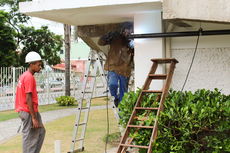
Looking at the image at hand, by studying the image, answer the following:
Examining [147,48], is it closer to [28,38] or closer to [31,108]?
[31,108]

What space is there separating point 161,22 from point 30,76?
2.35 m

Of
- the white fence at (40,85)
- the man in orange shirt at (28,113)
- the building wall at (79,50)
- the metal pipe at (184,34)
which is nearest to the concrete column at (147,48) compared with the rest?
the metal pipe at (184,34)

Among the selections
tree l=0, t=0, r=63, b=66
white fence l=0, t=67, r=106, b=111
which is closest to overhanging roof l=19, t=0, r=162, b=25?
white fence l=0, t=67, r=106, b=111

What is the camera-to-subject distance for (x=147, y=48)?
4.29 m

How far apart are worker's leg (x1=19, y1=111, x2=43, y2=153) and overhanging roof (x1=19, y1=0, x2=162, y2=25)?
1.80 metres

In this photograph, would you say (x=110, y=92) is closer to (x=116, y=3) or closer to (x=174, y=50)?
(x=174, y=50)

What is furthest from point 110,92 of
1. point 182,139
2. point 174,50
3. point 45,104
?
point 45,104

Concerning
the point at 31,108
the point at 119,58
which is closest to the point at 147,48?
the point at 119,58

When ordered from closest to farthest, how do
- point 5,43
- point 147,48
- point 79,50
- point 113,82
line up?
1. point 147,48
2. point 113,82
3. point 5,43
4. point 79,50

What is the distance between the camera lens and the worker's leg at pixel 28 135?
3.58 metres

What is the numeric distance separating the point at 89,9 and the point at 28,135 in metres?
2.22

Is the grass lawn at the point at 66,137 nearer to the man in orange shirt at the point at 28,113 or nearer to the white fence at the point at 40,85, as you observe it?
the man in orange shirt at the point at 28,113

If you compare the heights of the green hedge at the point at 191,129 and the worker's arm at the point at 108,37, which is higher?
the worker's arm at the point at 108,37

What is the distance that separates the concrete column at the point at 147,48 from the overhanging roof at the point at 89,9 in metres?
0.19
